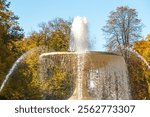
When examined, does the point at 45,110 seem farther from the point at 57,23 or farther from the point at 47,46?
the point at 57,23

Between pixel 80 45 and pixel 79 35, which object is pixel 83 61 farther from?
pixel 79 35

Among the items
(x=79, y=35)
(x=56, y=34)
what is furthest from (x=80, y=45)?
(x=56, y=34)

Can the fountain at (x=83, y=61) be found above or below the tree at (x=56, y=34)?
below

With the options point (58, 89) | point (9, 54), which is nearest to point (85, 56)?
point (9, 54)

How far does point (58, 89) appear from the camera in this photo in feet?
128

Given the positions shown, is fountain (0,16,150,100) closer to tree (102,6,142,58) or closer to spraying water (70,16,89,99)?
spraying water (70,16,89,99)

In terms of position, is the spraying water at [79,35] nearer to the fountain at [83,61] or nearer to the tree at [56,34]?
the fountain at [83,61]

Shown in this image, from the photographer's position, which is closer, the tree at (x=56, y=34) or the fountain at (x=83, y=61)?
the fountain at (x=83, y=61)

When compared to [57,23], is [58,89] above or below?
below

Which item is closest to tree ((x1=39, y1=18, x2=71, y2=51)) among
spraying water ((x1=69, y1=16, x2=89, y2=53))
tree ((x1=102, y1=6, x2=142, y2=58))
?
tree ((x1=102, y1=6, x2=142, y2=58))

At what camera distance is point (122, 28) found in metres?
47.8

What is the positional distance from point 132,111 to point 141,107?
169mm

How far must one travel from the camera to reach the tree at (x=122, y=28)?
47.2 metres

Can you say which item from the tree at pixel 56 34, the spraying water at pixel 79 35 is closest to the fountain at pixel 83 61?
the spraying water at pixel 79 35
